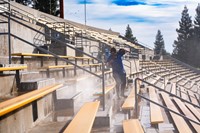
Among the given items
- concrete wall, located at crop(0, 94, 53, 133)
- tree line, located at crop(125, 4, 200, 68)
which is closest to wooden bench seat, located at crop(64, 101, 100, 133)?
concrete wall, located at crop(0, 94, 53, 133)

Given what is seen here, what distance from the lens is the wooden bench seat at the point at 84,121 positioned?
3816 mm

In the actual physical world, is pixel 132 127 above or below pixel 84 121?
below

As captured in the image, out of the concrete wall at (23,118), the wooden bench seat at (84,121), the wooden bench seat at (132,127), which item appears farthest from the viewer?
the wooden bench seat at (132,127)

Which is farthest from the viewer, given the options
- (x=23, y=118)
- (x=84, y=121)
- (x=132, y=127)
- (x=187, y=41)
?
(x=187, y=41)

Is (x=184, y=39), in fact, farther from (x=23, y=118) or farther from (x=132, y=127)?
(x=23, y=118)

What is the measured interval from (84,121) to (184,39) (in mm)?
64293

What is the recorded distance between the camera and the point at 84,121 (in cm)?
424

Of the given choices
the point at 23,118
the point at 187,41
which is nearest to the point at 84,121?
the point at 23,118

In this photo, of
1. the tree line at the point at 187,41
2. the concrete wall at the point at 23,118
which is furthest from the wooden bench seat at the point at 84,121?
the tree line at the point at 187,41

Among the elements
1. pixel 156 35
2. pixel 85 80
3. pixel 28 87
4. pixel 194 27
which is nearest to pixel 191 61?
pixel 194 27

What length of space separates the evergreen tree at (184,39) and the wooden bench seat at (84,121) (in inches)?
2288

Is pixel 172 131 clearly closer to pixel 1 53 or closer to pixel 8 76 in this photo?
pixel 8 76

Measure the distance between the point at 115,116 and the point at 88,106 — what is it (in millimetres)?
749

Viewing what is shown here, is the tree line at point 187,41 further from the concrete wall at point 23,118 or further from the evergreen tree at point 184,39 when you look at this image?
the concrete wall at point 23,118
